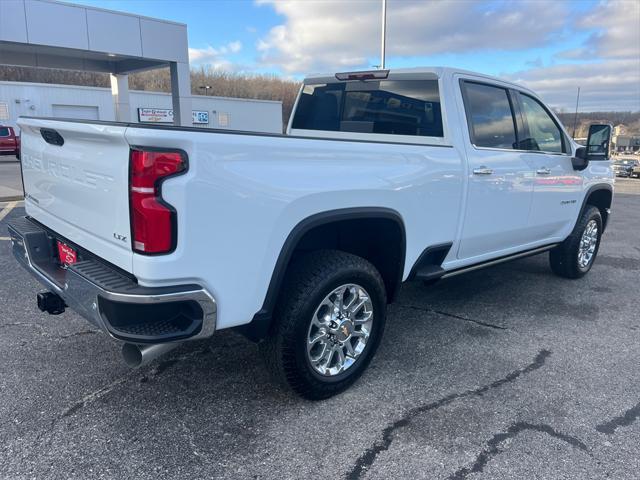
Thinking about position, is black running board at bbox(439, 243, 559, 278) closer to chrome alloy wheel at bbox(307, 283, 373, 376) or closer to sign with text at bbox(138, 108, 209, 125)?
chrome alloy wheel at bbox(307, 283, 373, 376)

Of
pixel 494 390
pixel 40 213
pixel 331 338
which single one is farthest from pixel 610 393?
pixel 40 213

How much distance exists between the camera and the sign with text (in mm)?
31906

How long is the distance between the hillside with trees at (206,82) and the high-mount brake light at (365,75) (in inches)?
1517

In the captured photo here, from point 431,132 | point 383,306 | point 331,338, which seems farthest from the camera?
point 431,132

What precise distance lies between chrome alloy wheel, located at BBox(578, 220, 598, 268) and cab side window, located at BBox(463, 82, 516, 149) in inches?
78.0

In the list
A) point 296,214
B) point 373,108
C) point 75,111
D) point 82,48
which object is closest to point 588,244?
point 373,108

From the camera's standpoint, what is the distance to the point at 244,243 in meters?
2.44

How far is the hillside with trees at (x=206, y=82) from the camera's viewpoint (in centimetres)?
4662

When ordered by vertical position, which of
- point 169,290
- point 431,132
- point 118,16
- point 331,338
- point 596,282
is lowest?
point 596,282

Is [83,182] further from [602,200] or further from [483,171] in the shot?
[602,200]

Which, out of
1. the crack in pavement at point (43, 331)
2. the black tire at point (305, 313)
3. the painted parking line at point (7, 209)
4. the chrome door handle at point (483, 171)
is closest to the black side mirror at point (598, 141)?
the chrome door handle at point (483, 171)

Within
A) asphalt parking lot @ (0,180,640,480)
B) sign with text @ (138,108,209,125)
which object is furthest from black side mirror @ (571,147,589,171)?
sign with text @ (138,108,209,125)

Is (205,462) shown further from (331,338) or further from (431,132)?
(431,132)

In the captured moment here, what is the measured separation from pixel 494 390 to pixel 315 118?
290 centimetres
